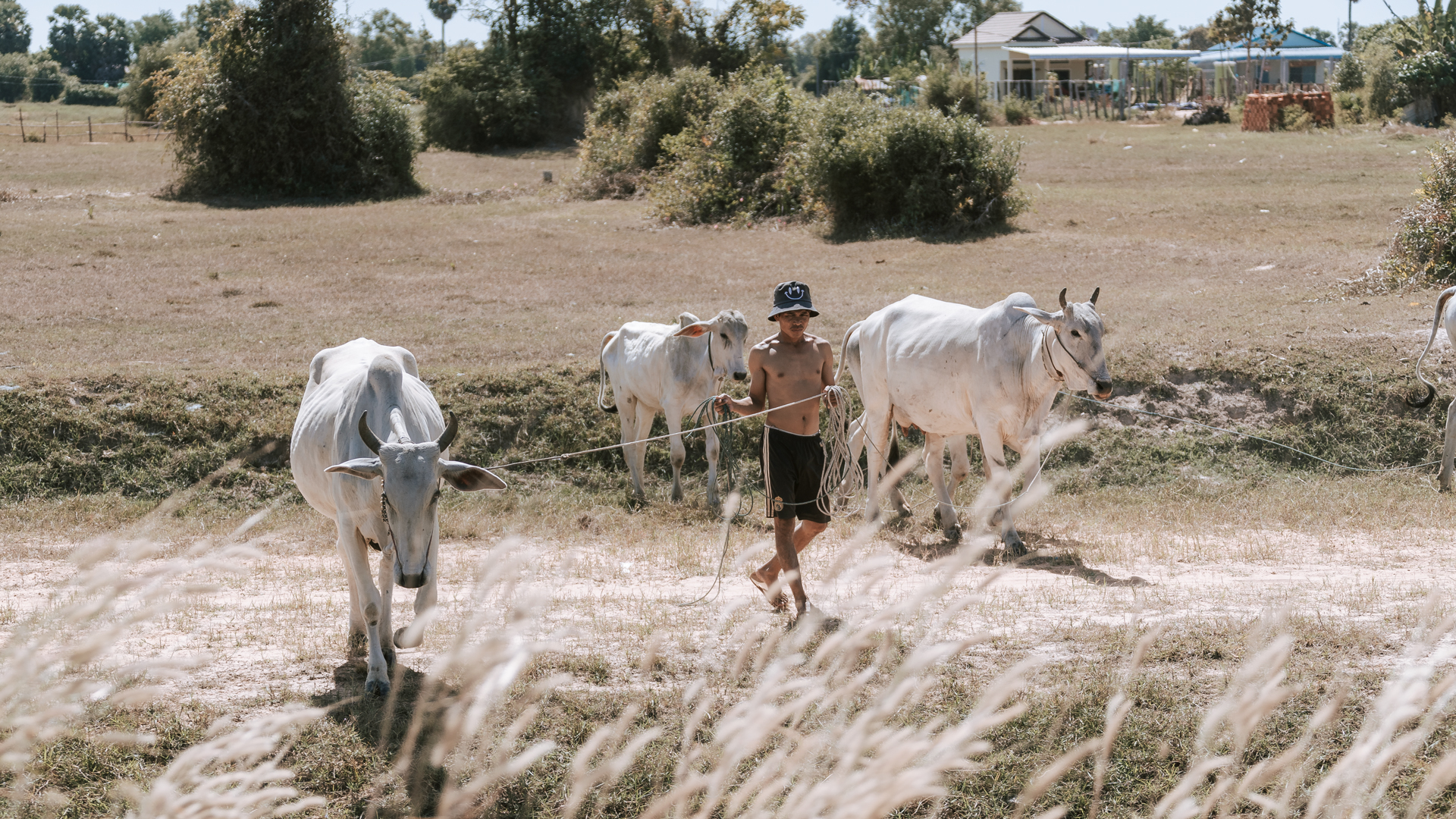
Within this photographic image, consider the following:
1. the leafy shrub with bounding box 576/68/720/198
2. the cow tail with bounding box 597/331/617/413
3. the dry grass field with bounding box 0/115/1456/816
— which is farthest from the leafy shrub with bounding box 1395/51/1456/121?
the cow tail with bounding box 597/331/617/413

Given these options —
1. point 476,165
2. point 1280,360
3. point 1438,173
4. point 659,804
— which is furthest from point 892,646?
point 476,165

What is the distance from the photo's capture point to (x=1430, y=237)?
16094 mm

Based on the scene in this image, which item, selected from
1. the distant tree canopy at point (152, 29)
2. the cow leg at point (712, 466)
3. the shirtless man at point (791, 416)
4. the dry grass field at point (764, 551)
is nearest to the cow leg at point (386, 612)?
the dry grass field at point (764, 551)

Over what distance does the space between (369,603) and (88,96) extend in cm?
8378

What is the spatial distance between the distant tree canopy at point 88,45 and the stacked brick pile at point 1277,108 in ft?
320

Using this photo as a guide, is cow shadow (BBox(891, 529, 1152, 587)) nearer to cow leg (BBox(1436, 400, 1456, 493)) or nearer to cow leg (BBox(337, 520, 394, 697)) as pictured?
cow leg (BBox(337, 520, 394, 697))

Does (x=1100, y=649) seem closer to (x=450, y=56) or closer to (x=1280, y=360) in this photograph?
(x=1280, y=360)

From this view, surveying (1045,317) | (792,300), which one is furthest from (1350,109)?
(792,300)

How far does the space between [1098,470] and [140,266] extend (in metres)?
15.5

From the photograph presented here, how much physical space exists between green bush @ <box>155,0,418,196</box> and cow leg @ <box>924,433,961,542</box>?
24299mm

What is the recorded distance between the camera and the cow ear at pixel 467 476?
5.68 metres

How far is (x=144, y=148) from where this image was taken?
3941cm

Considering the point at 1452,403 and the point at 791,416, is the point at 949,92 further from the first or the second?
the point at 791,416

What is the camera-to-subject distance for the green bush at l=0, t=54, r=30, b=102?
250ft
